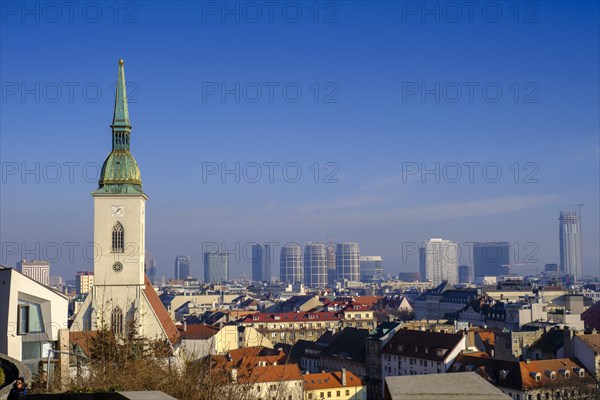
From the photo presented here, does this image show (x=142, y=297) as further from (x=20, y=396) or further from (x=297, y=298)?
(x=297, y=298)

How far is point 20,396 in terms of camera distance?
14.1 metres

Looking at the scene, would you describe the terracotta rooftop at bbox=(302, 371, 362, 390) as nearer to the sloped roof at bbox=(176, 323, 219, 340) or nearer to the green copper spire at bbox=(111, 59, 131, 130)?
the sloped roof at bbox=(176, 323, 219, 340)

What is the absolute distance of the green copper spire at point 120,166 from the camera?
168 ft

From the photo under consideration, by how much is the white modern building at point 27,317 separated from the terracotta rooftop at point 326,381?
3584 centimetres

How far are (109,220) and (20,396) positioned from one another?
124ft

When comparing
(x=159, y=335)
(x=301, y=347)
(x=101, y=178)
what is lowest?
(x=301, y=347)

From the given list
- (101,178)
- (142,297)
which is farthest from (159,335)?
(101,178)

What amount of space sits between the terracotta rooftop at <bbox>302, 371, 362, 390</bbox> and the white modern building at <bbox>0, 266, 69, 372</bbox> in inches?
1411

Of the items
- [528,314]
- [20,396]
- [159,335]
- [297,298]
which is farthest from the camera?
[297,298]

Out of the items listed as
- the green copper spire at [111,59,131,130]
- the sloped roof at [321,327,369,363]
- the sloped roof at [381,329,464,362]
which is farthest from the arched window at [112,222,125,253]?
the sloped roof at [321,327,369,363]

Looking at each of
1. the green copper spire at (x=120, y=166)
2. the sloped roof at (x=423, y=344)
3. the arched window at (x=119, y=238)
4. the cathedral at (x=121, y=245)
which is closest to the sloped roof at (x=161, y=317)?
the cathedral at (x=121, y=245)

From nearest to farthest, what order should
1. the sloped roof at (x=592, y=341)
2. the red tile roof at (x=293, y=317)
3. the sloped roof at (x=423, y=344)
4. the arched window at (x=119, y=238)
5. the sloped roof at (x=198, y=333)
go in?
the arched window at (x=119, y=238)
the sloped roof at (x=198, y=333)
the sloped roof at (x=592, y=341)
the sloped roof at (x=423, y=344)
the red tile roof at (x=293, y=317)

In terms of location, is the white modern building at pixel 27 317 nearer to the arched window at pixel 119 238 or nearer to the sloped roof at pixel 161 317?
the arched window at pixel 119 238

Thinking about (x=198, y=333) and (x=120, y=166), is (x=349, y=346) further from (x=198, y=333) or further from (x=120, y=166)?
(x=120, y=166)
